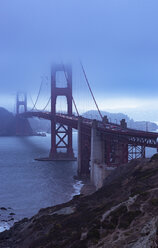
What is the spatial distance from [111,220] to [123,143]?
19.2 metres

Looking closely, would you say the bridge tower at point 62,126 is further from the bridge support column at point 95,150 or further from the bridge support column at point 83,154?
the bridge support column at point 95,150

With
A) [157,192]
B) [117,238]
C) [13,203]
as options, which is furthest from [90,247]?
[13,203]


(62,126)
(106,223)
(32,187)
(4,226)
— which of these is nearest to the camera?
(106,223)

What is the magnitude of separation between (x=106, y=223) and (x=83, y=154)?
102 ft

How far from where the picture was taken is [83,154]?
46406 mm

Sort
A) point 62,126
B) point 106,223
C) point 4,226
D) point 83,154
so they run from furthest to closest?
point 62,126 → point 83,154 → point 4,226 → point 106,223

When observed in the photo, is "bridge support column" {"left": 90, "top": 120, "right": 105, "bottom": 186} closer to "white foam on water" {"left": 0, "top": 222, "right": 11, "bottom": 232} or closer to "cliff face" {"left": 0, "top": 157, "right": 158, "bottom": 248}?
"cliff face" {"left": 0, "top": 157, "right": 158, "bottom": 248}

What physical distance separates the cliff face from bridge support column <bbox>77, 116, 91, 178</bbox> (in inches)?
801

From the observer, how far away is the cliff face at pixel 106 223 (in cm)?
1298

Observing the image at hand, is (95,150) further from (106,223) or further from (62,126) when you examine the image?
(62,126)

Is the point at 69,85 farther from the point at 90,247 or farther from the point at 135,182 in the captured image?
the point at 90,247

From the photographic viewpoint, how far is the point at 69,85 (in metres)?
72.5

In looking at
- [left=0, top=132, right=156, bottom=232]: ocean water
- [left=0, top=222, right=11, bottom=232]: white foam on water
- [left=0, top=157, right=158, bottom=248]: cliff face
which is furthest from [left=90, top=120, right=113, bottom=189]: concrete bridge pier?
[left=0, top=222, right=11, bottom=232]: white foam on water

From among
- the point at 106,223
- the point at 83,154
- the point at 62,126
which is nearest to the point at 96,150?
the point at 83,154
